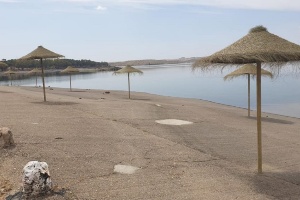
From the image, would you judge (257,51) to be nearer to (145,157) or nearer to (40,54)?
(145,157)

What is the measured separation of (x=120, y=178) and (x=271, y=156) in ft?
14.8

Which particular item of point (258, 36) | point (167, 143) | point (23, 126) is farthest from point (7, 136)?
point (258, 36)

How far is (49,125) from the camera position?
10.8 meters

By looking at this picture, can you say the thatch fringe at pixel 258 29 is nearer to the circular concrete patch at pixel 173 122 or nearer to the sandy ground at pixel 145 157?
the sandy ground at pixel 145 157

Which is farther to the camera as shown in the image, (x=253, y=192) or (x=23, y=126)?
(x=23, y=126)

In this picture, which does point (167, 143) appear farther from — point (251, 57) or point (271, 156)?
point (251, 57)

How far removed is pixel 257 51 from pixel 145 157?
347 centimetres

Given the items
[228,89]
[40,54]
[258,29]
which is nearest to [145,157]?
[258,29]

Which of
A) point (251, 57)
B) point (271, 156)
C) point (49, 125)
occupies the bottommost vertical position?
point (271, 156)

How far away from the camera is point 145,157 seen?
8.49 meters

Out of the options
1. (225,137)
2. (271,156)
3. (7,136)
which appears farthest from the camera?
(225,137)

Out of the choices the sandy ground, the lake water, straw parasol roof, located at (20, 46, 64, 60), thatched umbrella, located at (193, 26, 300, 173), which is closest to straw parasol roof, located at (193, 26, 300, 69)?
thatched umbrella, located at (193, 26, 300, 173)

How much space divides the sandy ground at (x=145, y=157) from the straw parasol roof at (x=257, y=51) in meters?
2.37

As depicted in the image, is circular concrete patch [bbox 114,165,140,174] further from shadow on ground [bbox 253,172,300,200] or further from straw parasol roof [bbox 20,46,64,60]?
straw parasol roof [bbox 20,46,64,60]
